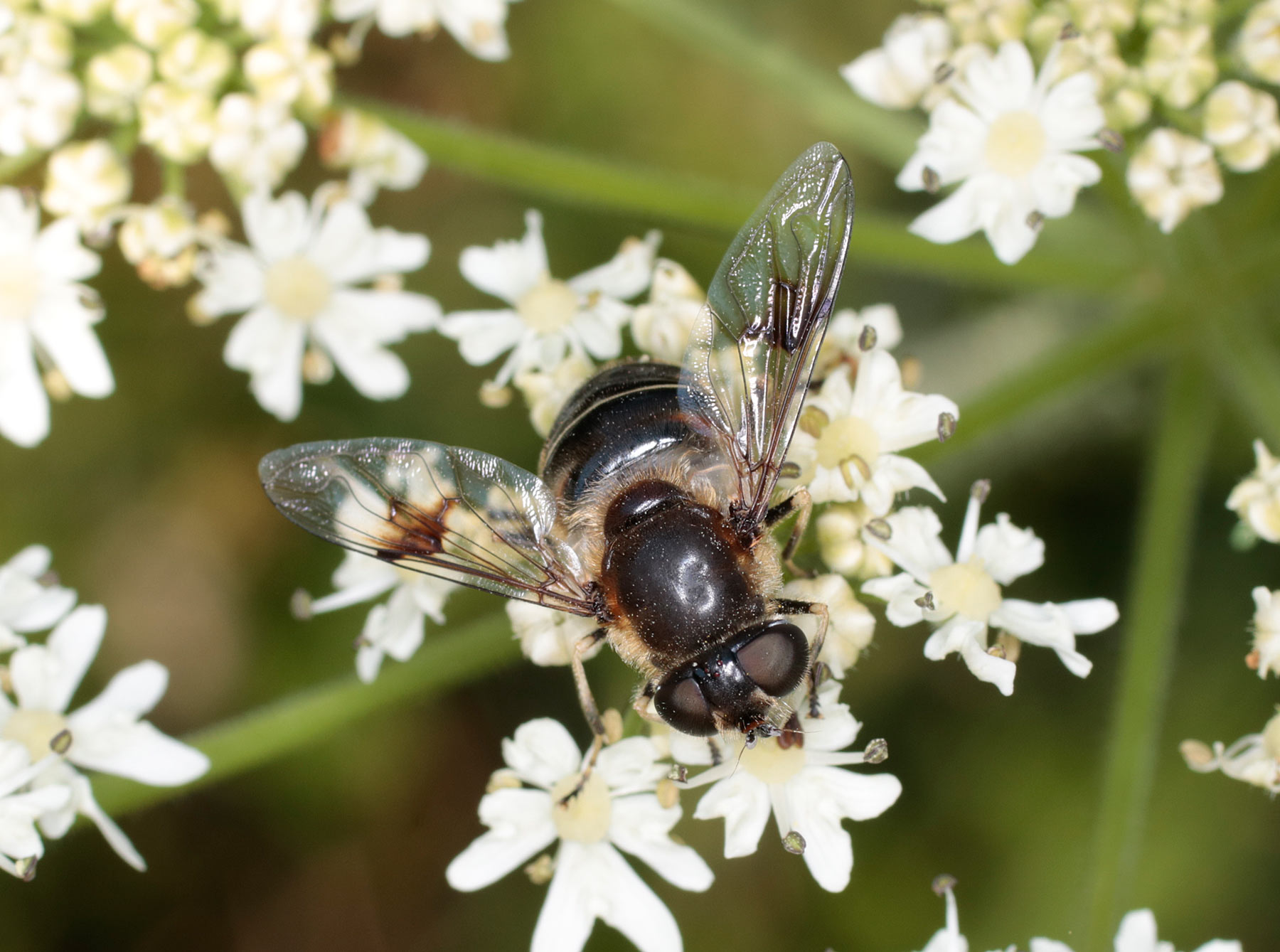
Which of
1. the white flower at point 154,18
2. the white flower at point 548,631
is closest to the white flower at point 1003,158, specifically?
the white flower at point 548,631

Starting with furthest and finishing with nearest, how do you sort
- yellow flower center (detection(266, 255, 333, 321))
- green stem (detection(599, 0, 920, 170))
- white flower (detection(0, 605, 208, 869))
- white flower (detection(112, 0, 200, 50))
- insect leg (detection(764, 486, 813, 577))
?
green stem (detection(599, 0, 920, 170)) < yellow flower center (detection(266, 255, 333, 321)) < white flower (detection(112, 0, 200, 50)) < white flower (detection(0, 605, 208, 869)) < insect leg (detection(764, 486, 813, 577))

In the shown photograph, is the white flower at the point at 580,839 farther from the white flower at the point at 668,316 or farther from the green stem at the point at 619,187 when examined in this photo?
the green stem at the point at 619,187

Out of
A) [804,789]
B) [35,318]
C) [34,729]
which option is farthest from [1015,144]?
[34,729]

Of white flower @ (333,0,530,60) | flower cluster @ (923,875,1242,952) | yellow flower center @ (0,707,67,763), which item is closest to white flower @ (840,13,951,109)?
white flower @ (333,0,530,60)

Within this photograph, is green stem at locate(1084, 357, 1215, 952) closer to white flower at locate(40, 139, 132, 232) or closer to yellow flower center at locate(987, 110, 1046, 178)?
yellow flower center at locate(987, 110, 1046, 178)

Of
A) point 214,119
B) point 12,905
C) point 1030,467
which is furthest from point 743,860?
point 214,119

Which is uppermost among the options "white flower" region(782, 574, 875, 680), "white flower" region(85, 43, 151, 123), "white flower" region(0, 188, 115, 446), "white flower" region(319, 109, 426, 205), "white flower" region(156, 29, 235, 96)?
"white flower" region(319, 109, 426, 205)

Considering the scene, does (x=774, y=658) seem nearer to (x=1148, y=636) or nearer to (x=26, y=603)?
(x=1148, y=636)

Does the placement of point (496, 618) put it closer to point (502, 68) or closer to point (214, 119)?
point (214, 119)
